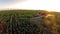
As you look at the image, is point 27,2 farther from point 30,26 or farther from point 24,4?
point 30,26

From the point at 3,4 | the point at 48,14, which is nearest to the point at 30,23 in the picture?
the point at 48,14

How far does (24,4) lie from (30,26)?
0.18 m

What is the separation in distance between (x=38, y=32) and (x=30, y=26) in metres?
0.06

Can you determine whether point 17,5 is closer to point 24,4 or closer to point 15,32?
point 24,4

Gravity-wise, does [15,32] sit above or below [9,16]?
below

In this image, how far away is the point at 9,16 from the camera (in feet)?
2.46

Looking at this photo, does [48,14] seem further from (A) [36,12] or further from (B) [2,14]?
(B) [2,14]

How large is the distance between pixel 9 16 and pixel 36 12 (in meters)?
0.18

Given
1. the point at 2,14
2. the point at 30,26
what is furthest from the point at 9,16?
the point at 30,26

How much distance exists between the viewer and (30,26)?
73cm

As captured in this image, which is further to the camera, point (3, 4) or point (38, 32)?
point (3, 4)

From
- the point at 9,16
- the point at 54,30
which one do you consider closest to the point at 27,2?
the point at 9,16

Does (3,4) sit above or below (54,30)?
above

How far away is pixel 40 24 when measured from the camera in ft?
2.39
